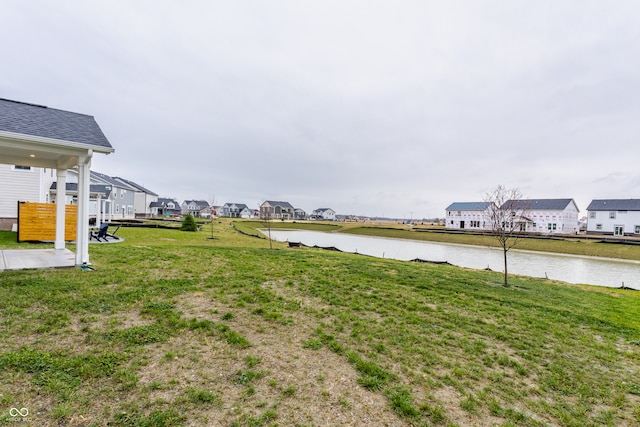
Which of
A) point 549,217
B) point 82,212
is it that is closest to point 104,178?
point 82,212

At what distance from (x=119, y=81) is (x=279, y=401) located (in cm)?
2249

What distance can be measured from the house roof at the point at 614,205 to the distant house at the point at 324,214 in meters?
79.0

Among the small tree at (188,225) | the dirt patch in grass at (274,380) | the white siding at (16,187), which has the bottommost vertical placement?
the dirt patch in grass at (274,380)

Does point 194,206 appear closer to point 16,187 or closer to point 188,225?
point 188,225

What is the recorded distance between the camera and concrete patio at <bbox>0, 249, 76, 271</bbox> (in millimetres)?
7436

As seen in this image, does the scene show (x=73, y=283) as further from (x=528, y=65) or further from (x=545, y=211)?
(x=545, y=211)

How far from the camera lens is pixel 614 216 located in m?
44.8

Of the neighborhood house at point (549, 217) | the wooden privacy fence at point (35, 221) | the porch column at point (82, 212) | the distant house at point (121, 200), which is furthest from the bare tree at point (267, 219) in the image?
the neighborhood house at point (549, 217)

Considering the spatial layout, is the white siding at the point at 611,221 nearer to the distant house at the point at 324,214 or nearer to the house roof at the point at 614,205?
the house roof at the point at 614,205

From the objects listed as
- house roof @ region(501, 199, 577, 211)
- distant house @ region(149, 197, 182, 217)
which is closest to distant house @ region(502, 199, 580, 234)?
house roof @ region(501, 199, 577, 211)

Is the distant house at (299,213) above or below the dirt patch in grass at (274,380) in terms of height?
above

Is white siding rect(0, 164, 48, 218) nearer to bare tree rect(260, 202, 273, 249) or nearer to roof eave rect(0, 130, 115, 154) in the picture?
roof eave rect(0, 130, 115, 154)

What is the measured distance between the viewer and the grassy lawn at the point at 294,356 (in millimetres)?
2879

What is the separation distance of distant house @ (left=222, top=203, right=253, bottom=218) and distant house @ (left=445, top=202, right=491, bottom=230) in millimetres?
67147
